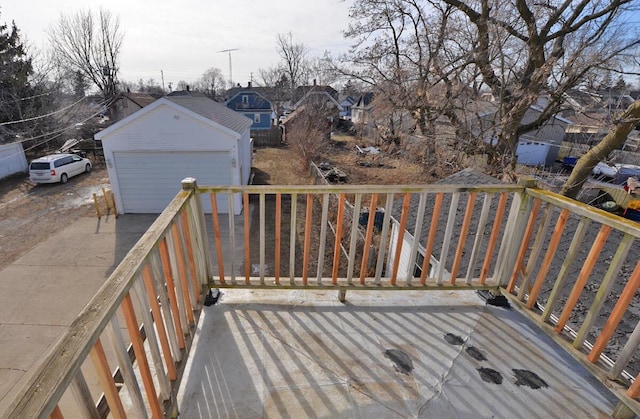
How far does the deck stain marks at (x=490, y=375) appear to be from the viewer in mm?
A: 1815

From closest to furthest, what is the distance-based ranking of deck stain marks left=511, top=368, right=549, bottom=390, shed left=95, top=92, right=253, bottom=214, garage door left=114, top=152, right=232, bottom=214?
deck stain marks left=511, top=368, right=549, bottom=390
shed left=95, top=92, right=253, bottom=214
garage door left=114, top=152, right=232, bottom=214

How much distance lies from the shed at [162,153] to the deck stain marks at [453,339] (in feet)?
27.0

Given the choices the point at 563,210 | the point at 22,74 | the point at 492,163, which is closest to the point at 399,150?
the point at 492,163

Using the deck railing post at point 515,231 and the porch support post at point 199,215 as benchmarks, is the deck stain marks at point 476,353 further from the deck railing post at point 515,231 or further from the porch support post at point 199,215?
the porch support post at point 199,215

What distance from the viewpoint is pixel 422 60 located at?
478 inches

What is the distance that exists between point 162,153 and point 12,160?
9541 mm

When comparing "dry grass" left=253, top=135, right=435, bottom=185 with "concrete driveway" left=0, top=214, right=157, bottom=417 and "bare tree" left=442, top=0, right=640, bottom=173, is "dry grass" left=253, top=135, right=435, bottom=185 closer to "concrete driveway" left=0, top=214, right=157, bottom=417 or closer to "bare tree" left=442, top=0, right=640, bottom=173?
"bare tree" left=442, top=0, right=640, bottom=173

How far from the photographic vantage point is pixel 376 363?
1924 millimetres

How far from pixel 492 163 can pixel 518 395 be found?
1044 centimetres

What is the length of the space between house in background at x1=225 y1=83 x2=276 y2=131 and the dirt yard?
1667 centimetres

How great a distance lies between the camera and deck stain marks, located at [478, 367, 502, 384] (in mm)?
1815

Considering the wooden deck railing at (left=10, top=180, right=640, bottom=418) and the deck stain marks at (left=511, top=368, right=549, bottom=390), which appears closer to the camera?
the wooden deck railing at (left=10, top=180, right=640, bottom=418)

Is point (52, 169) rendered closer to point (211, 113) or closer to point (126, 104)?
point (211, 113)

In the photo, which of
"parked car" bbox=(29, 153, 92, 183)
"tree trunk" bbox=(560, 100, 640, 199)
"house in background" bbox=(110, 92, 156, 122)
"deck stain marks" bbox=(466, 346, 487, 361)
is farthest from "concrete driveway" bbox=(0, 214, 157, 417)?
"house in background" bbox=(110, 92, 156, 122)
